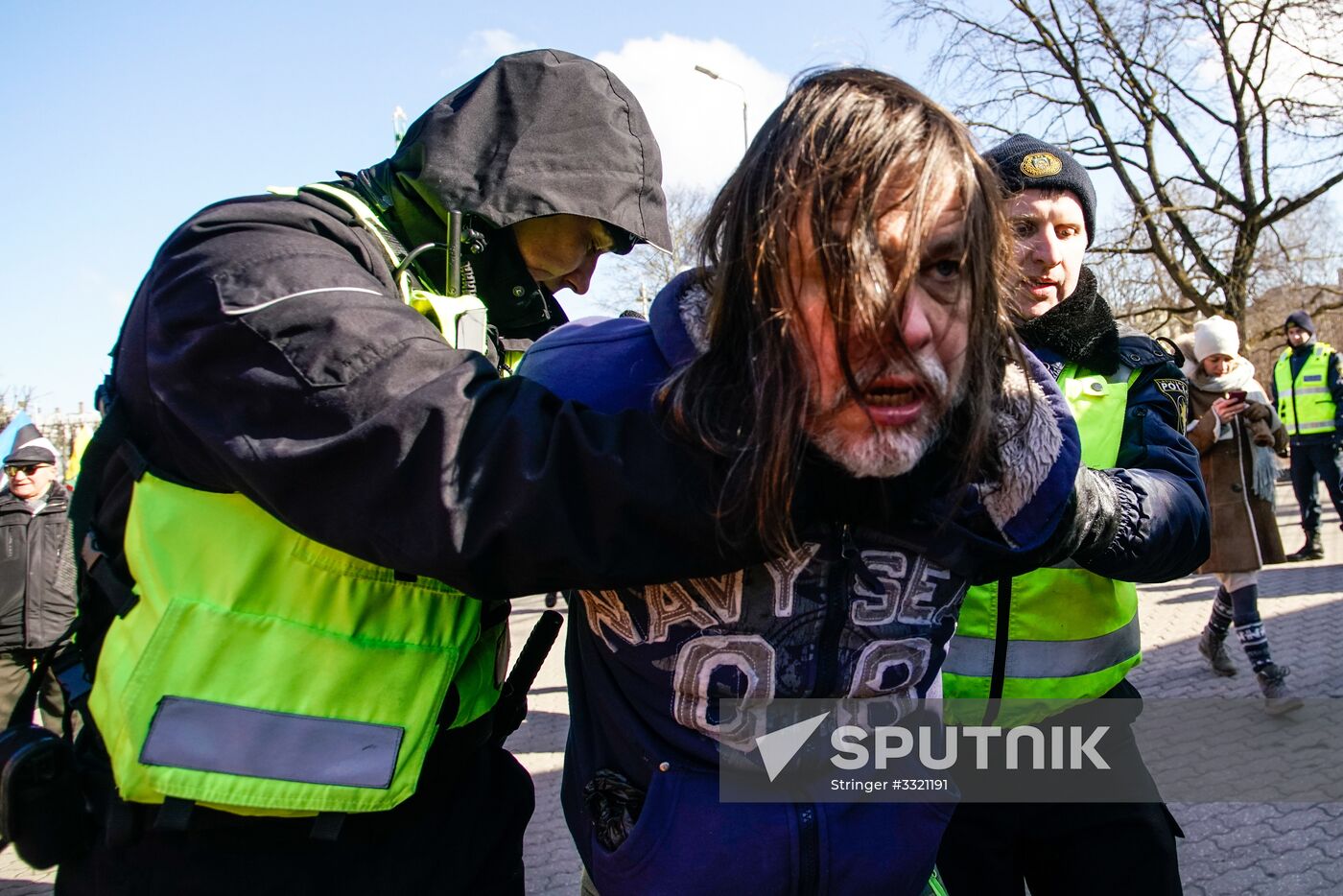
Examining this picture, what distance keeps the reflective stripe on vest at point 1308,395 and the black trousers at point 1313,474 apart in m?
0.17

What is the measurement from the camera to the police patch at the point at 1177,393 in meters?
1.96

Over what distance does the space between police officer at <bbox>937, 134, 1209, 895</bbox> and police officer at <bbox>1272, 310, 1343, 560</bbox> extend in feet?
28.5

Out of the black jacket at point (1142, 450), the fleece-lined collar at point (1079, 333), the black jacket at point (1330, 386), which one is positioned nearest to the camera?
the black jacket at point (1142, 450)

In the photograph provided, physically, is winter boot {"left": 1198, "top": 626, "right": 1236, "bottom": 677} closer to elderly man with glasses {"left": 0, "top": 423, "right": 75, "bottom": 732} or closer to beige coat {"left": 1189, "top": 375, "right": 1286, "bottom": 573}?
beige coat {"left": 1189, "top": 375, "right": 1286, "bottom": 573}

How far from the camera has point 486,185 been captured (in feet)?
5.32

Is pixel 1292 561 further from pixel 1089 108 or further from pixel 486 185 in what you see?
pixel 486 185

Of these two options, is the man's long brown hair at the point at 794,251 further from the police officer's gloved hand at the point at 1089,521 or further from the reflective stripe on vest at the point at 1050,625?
the reflective stripe on vest at the point at 1050,625

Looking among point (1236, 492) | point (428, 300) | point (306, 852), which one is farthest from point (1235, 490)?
point (306, 852)

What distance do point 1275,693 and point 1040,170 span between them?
421 centimetres

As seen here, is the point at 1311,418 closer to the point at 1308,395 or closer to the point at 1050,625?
the point at 1308,395

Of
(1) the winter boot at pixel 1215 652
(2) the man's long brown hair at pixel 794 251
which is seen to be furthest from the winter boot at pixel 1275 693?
(2) the man's long brown hair at pixel 794 251

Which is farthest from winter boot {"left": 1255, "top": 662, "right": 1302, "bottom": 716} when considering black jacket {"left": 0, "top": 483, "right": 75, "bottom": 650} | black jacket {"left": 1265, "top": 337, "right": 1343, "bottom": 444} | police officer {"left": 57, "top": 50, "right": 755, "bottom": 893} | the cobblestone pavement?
black jacket {"left": 0, "top": 483, "right": 75, "bottom": 650}

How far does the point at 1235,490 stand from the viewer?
5.39m

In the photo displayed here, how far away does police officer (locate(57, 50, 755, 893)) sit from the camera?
107cm
